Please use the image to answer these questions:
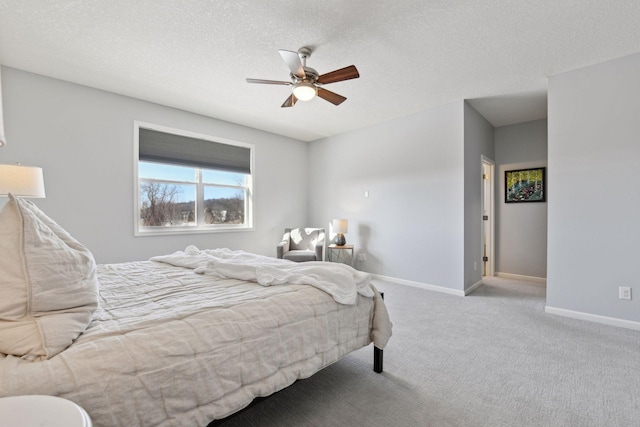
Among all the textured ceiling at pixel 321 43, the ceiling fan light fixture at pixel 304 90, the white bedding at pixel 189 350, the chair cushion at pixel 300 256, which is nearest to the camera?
the white bedding at pixel 189 350

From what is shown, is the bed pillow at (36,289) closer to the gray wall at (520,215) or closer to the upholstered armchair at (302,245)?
the upholstered armchair at (302,245)

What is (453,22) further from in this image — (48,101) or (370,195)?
(48,101)

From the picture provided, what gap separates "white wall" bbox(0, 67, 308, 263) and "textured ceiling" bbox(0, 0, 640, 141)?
0.65ft

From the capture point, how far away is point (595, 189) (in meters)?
2.96

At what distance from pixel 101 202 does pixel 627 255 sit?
5677mm

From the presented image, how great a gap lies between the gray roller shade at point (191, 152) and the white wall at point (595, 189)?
4.30 metres

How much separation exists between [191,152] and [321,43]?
267 cm

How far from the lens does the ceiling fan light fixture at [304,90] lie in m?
2.59

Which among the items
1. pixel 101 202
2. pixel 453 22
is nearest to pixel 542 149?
pixel 453 22

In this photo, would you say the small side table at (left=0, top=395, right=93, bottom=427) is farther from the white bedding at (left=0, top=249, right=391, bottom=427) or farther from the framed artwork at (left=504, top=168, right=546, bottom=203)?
the framed artwork at (left=504, top=168, right=546, bottom=203)

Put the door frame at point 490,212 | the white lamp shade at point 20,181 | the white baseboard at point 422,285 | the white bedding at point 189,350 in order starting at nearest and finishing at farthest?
1. the white bedding at point 189,350
2. the white lamp shade at point 20,181
3. the white baseboard at point 422,285
4. the door frame at point 490,212

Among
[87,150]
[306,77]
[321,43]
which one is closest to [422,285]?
[306,77]

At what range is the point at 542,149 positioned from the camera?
14.9 feet

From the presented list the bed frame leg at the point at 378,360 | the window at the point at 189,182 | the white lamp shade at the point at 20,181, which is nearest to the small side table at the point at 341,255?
the window at the point at 189,182
